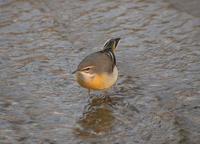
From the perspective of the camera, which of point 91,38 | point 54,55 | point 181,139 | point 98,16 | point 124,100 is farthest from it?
point 98,16

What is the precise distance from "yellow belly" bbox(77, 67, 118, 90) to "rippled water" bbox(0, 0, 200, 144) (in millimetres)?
317

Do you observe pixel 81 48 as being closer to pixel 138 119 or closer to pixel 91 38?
pixel 91 38

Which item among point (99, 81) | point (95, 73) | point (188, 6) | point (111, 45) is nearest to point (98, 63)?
point (95, 73)

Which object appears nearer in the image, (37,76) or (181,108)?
(181,108)

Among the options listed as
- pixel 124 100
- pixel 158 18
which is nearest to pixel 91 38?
pixel 158 18

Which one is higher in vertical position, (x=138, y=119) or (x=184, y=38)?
(x=184, y=38)

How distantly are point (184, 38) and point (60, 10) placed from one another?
10.6 feet

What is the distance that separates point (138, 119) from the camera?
28.3ft

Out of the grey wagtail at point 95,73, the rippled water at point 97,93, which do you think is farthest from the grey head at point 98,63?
the rippled water at point 97,93

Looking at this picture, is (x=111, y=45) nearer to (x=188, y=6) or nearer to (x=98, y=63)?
(x=98, y=63)

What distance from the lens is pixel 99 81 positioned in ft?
30.0

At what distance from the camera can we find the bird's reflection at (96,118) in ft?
27.5

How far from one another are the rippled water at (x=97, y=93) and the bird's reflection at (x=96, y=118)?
0.05 feet

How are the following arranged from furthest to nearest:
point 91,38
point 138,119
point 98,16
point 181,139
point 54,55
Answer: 1. point 98,16
2. point 91,38
3. point 54,55
4. point 138,119
5. point 181,139
